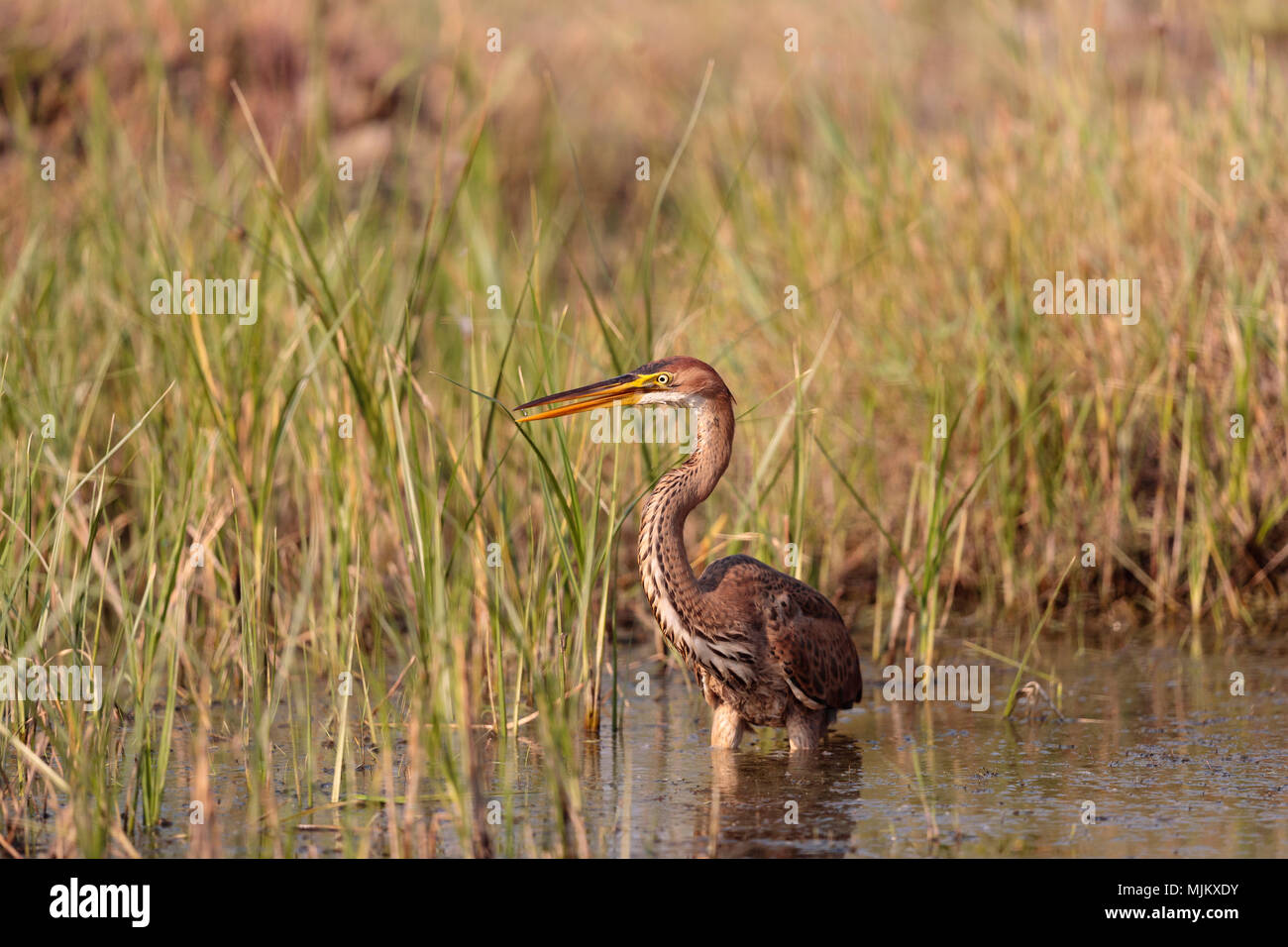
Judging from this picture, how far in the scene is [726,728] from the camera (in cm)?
538

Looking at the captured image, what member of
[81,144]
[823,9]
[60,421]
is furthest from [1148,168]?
[823,9]

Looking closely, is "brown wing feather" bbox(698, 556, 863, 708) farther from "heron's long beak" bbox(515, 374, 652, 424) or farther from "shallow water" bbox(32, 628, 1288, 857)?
"heron's long beak" bbox(515, 374, 652, 424)

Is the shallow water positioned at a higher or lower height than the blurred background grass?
lower

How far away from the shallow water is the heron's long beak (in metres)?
1.11

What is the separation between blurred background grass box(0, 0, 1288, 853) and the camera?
16.2ft

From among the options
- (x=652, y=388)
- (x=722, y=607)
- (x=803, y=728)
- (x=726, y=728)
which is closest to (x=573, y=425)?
(x=652, y=388)

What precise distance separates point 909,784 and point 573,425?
188cm

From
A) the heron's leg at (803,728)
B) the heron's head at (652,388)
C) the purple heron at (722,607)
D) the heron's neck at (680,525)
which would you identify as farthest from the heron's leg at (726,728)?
the heron's head at (652,388)

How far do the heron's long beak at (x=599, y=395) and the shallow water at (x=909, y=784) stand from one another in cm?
111

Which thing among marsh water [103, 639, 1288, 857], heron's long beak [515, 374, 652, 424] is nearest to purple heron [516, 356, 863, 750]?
heron's long beak [515, 374, 652, 424]

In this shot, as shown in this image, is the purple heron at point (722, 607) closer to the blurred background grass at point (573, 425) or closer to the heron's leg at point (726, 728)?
the heron's leg at point (726, 728)

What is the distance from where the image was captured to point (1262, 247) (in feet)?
23.8

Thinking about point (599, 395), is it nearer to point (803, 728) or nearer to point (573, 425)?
point (573, 425)
